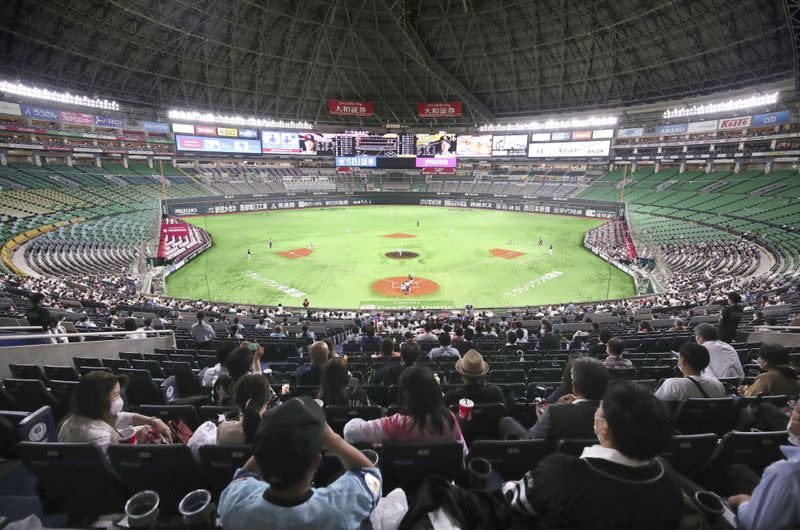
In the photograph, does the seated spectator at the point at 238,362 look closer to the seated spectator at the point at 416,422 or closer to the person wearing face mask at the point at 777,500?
the seated spectator at the point at 416,422

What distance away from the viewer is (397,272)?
32.8 meters

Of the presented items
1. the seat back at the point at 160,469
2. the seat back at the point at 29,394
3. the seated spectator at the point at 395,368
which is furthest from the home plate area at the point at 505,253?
the seat back at the point at 160,469

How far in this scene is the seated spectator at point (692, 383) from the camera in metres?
5.23

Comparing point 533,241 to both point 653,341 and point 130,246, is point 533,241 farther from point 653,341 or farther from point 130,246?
point 130,246

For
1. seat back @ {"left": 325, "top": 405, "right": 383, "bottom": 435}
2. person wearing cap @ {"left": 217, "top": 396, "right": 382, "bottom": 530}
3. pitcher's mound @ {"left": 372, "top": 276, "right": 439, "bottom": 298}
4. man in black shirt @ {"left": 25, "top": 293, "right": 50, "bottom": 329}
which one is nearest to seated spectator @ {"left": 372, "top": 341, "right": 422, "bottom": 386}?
seat back @ {"left": 325, "top": 405, "right": 383, "bottom": 435}

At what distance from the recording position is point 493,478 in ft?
14.1

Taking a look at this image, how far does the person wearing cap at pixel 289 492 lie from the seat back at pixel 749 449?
151 inches

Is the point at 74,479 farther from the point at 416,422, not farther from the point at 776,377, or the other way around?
the point at 776,377

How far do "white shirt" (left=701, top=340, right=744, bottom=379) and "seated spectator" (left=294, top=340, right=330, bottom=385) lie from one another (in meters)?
6.85

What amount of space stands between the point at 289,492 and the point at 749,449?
456cm

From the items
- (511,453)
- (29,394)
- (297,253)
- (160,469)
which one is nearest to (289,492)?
(160,469)

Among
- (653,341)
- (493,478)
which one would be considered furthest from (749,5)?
(493,478)

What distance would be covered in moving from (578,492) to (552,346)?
11041mm

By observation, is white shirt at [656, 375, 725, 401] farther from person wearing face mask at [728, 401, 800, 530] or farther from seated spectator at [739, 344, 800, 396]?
person wearing face mask at [728, 401, 800, 530]
